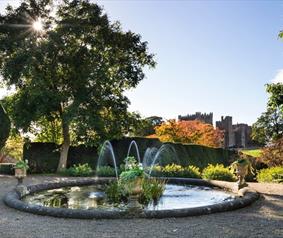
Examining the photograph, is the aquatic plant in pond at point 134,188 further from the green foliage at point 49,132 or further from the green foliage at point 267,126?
the green foliage at point 267,126

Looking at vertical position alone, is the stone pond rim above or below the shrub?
below

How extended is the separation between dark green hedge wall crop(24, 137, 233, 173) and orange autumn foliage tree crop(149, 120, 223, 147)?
6822 millimetres

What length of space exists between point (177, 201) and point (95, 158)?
1267cm

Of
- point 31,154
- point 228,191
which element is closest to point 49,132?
point 31,154

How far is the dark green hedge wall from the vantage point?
21.7 meters

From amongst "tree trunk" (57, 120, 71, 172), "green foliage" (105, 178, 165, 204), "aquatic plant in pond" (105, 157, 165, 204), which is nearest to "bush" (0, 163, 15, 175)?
"tree trunk" (57, 120, 71, 172)

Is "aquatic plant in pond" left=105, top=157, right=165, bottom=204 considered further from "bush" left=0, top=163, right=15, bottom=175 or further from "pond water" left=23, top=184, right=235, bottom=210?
"bush" left=0, top=163, right=15, bottom=175

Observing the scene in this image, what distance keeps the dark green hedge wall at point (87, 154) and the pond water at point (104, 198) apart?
885cm

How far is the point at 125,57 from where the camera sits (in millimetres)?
22203

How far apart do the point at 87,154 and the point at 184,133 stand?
11.9 meters

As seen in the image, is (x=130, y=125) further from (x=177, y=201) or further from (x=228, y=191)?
(x=177, y=201)

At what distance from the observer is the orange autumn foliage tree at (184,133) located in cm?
3177

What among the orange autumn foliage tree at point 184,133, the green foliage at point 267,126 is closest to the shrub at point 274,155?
the orange autumn foliage tree at point 184,133

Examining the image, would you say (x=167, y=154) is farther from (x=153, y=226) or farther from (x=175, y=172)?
(x=153, y=226)
